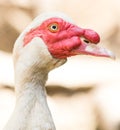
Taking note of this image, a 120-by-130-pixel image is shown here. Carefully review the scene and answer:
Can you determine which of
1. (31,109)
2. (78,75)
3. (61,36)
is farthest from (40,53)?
(78,75)

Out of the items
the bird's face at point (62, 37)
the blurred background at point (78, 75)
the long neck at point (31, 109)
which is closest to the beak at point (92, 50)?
the bird's face at point (62, 37)

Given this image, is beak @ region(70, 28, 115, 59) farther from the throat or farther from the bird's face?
the throat

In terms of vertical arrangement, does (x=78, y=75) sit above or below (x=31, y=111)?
above

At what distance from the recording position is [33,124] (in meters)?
2.30

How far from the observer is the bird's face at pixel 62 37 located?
2275 mm

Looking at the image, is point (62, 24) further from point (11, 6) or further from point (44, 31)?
point (11, 6)

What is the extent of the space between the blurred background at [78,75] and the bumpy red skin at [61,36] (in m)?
1.64

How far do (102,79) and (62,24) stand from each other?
6.70 ft

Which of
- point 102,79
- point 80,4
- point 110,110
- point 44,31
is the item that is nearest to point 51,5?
point 80,4

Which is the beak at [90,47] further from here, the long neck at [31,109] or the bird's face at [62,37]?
the long neck at [31,109]

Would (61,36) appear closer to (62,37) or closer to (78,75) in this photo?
(62,37)

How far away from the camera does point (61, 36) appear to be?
2.29 metres

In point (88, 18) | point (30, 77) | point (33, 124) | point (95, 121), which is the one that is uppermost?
point (88, 18)

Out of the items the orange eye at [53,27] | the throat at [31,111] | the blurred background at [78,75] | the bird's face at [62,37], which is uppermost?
the blurred background at [78,75]
